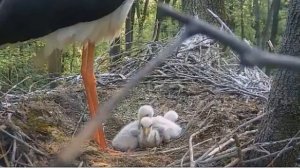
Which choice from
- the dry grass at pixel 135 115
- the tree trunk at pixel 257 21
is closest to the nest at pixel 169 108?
the dry grass at pixel 135 115

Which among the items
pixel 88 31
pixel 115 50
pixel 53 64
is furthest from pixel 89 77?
pixel 115 50

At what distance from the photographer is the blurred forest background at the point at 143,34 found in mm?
5918

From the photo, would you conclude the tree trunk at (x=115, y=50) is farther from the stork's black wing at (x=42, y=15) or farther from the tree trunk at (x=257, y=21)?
the tree trunk at (x=257, y=21)

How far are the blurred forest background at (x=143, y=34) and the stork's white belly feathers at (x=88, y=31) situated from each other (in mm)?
1516

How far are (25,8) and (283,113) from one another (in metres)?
1.50

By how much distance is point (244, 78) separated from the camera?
4.61 metres

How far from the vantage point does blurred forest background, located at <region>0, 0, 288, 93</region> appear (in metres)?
5.92

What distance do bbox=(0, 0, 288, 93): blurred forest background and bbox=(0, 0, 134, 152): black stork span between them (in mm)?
1555

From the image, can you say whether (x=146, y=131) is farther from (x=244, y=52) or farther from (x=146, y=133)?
(x=244, y=52)

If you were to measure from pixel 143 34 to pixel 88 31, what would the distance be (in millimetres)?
9072

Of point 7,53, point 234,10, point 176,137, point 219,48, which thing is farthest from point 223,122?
point 234,10

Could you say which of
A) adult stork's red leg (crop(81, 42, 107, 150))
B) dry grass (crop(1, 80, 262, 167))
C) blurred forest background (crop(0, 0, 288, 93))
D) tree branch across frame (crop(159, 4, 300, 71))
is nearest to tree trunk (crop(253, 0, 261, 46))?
blurred forest background (crop(0, 0, 288, 93))

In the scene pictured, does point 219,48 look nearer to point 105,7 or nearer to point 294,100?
point 105,7

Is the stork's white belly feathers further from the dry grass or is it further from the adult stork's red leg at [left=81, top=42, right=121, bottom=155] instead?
the dry grass
